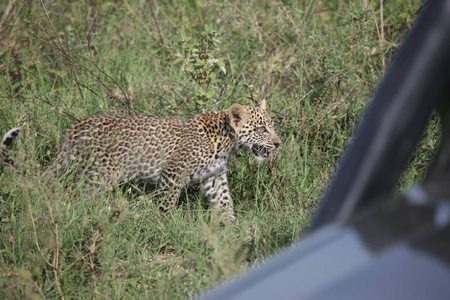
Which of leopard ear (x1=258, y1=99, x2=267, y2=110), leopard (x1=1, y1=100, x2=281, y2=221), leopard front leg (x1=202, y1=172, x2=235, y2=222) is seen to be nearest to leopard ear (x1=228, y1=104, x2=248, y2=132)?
leopard (x1=1, y1=100, x2=281, y2=221)

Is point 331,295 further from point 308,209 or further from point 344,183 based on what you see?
point 308,209

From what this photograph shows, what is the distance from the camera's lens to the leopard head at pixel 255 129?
19.2 feet

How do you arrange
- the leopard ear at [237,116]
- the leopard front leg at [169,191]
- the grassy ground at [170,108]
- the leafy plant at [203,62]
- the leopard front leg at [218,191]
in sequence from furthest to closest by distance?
the leafy plant at [203,62], the leopard ear at [237,116], the leopard front leg at [218,191], the leopard front leg at [169,191], the grassy ground at [170,108]

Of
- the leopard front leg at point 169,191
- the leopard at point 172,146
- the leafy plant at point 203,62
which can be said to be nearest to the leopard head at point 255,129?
the leopard at point 172,146

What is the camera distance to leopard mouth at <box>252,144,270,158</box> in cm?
584

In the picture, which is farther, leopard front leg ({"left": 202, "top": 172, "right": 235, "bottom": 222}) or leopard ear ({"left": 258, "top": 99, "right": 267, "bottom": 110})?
leopard ear ({"left": 258, "top": 99, "right": 267, "bottom": 110})

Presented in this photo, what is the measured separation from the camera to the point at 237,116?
233 inches

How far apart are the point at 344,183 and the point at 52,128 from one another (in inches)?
186

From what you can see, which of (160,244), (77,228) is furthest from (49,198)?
(160,244)

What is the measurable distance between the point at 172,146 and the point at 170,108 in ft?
1.81

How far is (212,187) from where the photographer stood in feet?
19.7

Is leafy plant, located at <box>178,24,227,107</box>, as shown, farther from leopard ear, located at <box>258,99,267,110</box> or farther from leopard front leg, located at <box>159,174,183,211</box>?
leopard front leg, located at <box>159,174,183,211</box>

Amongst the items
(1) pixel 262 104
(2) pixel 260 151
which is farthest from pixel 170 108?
(2) pixel 260 151

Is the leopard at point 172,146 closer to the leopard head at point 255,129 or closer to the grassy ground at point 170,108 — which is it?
the leopard head at point 255,129
